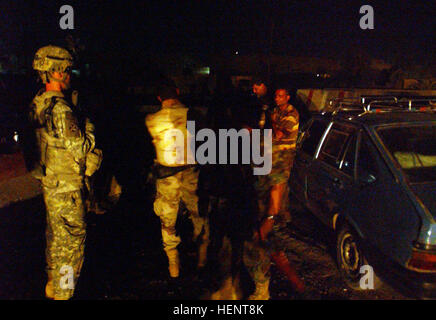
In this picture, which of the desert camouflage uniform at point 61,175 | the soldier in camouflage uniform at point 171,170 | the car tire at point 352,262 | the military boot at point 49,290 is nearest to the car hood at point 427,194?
the car tire at point 352,262

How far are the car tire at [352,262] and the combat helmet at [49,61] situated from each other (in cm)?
358

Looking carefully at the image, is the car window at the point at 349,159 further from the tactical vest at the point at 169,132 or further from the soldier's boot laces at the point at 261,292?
the tactical vest at the point at 169,132

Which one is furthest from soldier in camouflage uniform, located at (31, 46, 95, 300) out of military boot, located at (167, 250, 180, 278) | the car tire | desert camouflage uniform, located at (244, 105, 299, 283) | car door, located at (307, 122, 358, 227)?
the car tire

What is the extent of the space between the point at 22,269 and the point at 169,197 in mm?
2070

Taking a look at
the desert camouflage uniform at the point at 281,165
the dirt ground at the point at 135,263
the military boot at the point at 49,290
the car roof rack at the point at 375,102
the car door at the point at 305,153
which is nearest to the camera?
the military boot at the point at 49,290

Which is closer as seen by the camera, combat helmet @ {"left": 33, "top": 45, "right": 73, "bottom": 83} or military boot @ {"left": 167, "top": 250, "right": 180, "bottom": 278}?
combat helmet @ {"left": 33, "top": 45, "right": 73, "bottom": 83}

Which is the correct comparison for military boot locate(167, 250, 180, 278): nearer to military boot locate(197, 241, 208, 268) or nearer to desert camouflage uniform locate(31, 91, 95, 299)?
military boot locate(197, 241, 208, 268)

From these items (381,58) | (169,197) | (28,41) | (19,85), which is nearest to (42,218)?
(169,197)

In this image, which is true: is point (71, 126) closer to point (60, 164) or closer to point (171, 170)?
point (60, 164)

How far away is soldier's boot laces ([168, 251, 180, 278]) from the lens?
377cm

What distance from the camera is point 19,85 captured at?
11.2 metres

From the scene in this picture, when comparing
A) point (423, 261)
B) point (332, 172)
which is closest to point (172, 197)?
point (332, 172)

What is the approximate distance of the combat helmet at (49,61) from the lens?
10.1 feet

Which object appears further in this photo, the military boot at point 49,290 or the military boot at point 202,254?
the military boot at point 202,254
